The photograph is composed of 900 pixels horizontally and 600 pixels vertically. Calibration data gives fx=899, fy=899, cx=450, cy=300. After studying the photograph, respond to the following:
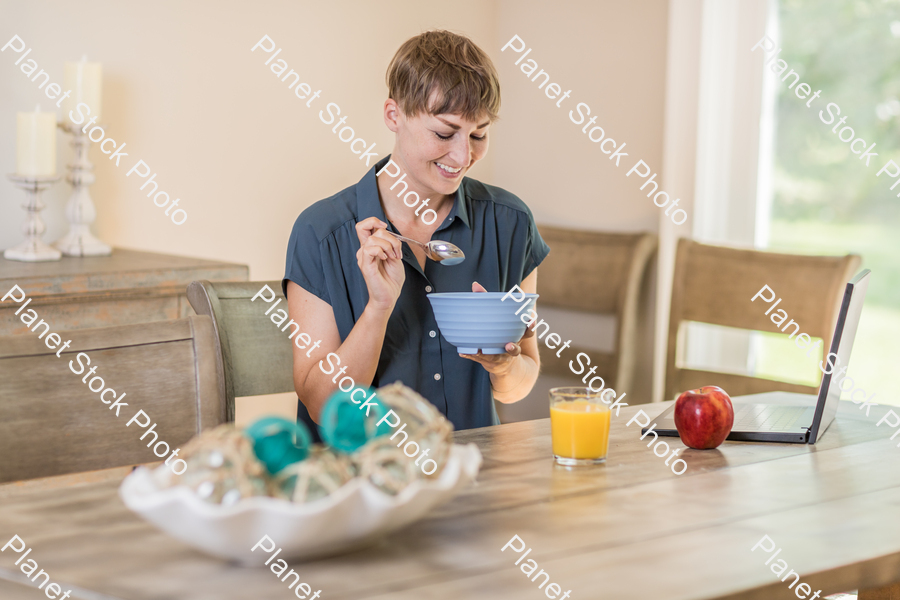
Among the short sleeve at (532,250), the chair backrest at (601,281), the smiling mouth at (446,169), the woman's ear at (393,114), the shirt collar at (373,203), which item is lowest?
the chair backrest at (601,281)

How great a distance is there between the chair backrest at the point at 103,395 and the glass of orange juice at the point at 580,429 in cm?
49

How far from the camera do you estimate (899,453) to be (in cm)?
124

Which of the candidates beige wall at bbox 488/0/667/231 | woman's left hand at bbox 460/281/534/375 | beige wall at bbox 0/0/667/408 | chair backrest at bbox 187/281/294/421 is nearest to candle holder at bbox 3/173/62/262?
beige wall at bbox 0/0/667/408

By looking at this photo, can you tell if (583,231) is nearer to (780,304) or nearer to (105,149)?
(780,304)

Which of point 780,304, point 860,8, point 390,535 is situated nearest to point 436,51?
point 390,535

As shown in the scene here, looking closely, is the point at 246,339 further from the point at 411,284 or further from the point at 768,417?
the point at 768,417

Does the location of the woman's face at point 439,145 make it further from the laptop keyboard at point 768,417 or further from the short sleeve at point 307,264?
the laptop keyboard at point 768,417

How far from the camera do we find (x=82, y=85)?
2.24 meters

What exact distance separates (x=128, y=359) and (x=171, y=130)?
1.59 m

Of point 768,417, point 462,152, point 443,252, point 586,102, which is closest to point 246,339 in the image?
point 443,252

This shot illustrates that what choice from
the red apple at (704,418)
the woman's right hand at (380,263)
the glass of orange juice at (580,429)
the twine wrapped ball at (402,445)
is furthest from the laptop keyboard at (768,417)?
the twine wrapped ball at (402,445)

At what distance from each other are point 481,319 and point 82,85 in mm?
1488

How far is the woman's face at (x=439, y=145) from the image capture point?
1508 mm

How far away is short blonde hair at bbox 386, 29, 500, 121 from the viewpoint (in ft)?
4.89
